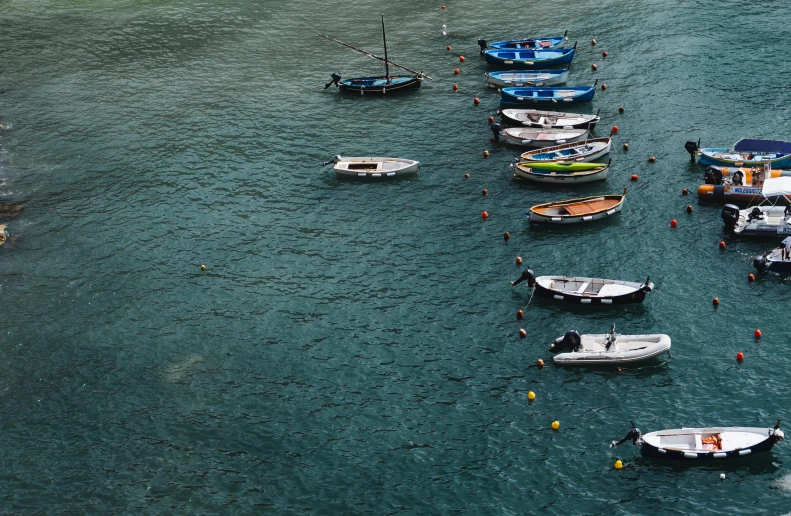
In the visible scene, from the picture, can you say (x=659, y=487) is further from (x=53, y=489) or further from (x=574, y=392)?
(x=53, y=489)

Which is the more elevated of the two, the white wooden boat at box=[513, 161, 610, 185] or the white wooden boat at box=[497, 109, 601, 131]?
the white wooden boat at box=[497, 109, 601, 131]

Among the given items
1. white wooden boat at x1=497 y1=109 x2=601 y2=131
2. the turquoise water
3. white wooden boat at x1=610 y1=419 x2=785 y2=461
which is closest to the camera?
white wooden boat at x1=610 y1=419 x2=785 y2=461

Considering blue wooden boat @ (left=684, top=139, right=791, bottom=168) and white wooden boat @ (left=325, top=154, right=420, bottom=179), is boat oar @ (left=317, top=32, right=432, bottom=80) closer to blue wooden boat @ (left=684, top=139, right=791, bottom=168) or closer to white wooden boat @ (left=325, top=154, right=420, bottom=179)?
white wooden boat @ (left=325, top=154, right=420, bottom=179)

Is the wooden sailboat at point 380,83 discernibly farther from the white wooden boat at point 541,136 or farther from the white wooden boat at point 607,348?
the white wooden boat at point 607,348

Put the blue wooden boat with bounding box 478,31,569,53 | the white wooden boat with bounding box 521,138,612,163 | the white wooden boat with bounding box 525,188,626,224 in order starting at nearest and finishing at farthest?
1. the white wooden boat with bounding box 525,188,626,224
2. the white wooden boat with bounding box 521,138,612,163
3. the blue wooden boat with bounding box 478,31,569,53

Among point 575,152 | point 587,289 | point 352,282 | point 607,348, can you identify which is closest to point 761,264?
point 587,289

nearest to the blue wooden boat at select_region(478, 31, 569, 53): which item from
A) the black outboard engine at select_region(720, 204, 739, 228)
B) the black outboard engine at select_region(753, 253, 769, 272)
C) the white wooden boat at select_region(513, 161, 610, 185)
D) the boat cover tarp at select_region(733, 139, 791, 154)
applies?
the white wooden boat at select_region(513, 161, 610, 185)

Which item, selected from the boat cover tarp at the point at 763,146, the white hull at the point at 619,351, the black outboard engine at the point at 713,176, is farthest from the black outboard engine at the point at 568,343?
the boat cover tarp at the point at 763,146
